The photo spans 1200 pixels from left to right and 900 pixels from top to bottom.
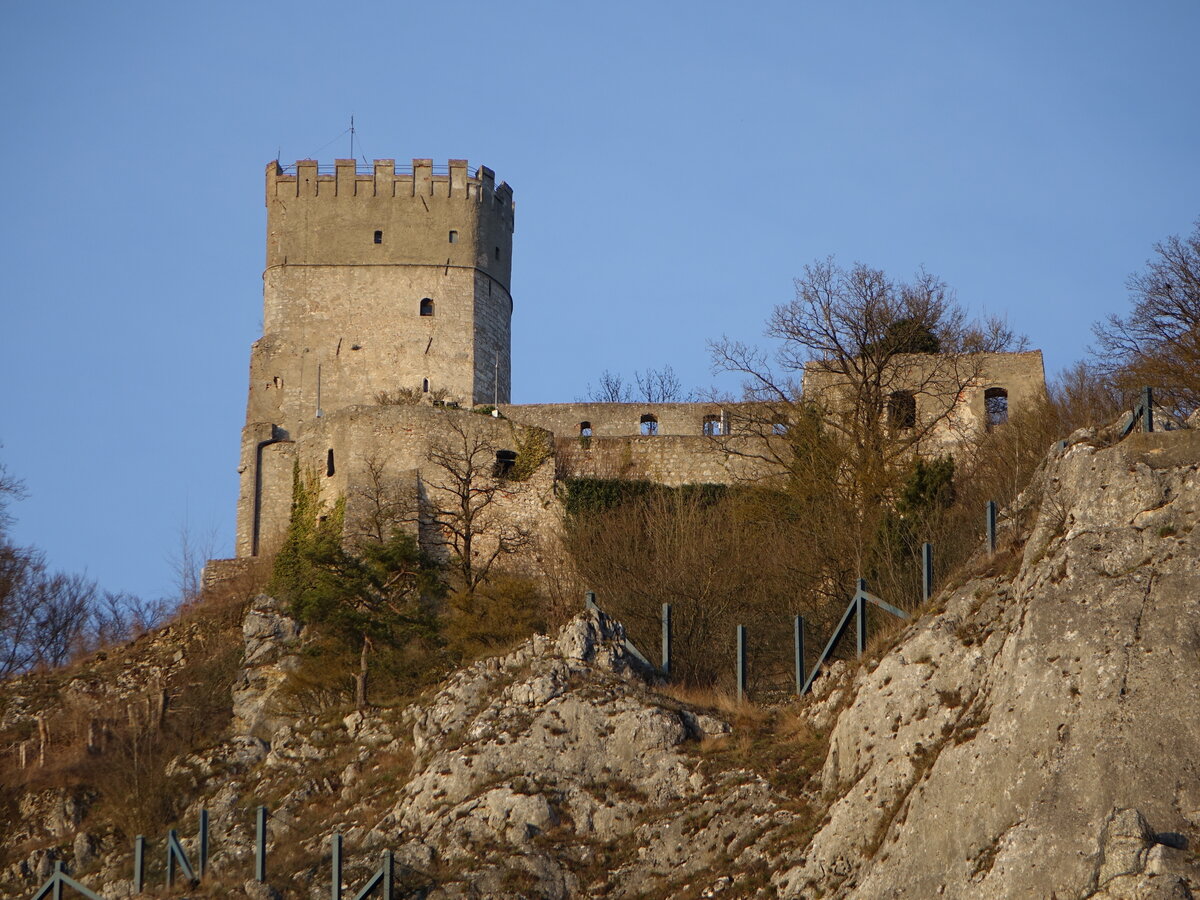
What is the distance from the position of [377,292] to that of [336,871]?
2462 centimetres

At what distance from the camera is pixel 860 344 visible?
35219 mm

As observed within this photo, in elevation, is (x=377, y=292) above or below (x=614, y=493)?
above

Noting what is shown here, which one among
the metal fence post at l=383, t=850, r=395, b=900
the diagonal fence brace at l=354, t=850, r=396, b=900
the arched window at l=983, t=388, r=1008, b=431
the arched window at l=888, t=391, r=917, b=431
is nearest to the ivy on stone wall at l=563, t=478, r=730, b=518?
the arched window at l=888, t=391, r=917, b=431

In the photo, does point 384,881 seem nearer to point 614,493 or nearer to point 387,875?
point 387,875

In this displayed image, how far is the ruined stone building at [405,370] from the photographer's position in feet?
117

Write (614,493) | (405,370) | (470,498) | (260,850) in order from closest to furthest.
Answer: (260,850) → (470,498) → (614,493) → (405,370)

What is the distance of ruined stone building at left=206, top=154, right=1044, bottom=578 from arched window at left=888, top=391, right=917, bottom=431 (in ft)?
0.14

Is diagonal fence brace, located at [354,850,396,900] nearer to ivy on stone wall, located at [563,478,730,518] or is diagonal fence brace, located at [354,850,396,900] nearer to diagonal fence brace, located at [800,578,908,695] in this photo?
diagonal fence brace, located at [800,578,908,695]

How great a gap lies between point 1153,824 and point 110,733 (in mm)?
19444

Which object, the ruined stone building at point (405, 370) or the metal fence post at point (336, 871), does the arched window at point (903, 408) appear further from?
the metal fence post at point (336, 871)

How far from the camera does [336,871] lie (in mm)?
19047

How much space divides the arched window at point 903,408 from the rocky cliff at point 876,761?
43.1 feet

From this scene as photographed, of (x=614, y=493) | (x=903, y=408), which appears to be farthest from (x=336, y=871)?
(x=903, y=408)

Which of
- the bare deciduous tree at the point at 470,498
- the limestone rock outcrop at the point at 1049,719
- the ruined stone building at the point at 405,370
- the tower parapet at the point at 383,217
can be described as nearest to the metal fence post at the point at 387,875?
the limestone rock outcrop at the point at 1049,719
